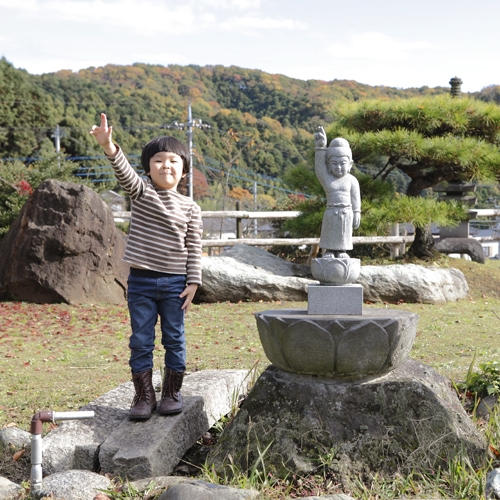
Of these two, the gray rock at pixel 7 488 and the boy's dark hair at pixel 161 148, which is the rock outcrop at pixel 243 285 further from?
the gray rock at pixel 7 488

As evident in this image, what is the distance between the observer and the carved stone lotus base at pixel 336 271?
2.92m

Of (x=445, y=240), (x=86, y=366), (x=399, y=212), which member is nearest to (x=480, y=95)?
(x=445, y=240)

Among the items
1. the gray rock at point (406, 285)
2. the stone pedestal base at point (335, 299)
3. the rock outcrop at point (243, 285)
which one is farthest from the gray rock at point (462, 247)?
the stone pedestal base at point (335, 299)

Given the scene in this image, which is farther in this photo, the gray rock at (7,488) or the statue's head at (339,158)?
the statue's head at (339,158)

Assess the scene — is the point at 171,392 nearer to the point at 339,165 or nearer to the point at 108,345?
the point at 339,165

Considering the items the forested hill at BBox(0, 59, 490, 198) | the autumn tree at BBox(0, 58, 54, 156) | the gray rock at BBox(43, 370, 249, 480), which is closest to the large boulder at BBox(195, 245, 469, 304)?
the gray rock at BBox(43, 370, 249, 480)

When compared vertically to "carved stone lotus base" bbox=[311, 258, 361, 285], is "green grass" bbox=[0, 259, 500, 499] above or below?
below

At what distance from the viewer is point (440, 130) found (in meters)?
9.00

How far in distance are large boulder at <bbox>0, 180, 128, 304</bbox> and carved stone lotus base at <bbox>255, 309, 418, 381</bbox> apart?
17.4 ft

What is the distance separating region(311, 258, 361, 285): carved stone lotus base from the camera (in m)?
2.92

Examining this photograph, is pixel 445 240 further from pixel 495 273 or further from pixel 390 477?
pixel 390 477

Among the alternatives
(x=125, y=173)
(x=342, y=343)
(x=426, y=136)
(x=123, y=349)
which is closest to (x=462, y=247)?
(x=426, y=136)

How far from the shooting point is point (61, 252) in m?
7.27

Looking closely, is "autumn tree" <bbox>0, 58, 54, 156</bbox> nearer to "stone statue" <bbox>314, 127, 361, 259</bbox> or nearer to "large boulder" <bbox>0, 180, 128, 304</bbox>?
"large boulder" <bbox>0, 180, 128, 304</bbox>
